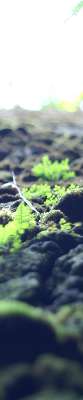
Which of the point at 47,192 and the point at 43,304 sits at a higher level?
the point at 47,192

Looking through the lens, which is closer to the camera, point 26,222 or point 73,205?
point 26,222

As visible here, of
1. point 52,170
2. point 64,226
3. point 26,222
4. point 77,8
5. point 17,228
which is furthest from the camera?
point 52,170

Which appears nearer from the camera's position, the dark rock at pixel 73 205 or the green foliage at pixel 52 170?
the dark rock at pixel 73 205

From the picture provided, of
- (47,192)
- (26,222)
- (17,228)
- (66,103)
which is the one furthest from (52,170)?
(66,103)

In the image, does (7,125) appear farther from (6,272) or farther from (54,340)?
(54,340)

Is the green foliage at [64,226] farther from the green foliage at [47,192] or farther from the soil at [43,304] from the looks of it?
the green foliage at [47,192]

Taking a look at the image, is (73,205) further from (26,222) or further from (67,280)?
(67,280)

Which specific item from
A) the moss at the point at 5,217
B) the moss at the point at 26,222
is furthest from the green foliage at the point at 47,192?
the moss at the point at 5,217
